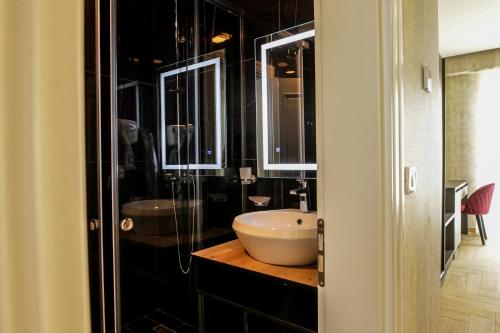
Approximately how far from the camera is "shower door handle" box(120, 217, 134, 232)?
1.85 meters

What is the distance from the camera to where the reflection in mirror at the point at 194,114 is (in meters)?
2.16

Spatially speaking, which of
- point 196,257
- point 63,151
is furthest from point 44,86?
point 196,257

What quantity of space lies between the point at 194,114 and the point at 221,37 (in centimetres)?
57

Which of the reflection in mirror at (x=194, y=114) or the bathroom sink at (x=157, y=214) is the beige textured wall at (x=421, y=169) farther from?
the bathroom sink at (x=157, y=214)

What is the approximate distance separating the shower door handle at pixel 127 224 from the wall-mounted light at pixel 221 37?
1337 mm

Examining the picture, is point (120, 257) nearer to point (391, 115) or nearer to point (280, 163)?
point (280, 163)

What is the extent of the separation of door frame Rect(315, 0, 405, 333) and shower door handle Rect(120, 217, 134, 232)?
52.4 inches

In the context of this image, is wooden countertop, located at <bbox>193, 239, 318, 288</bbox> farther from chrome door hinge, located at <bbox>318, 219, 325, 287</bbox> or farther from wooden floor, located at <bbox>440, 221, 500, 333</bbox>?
wooden floor, located at <bbox>440, 221, 500, 333</bbox>

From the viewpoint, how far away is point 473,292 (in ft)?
9.52

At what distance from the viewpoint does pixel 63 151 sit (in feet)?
0.87

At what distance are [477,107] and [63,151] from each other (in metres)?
5.90

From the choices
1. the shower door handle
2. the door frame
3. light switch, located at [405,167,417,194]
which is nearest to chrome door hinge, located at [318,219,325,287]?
the door frame

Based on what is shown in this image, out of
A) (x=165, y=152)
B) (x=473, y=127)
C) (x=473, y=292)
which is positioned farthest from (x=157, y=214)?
(x=473, y=127)

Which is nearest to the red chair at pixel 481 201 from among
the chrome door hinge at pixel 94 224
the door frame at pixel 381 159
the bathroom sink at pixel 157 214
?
the bathroom sink at pixel 157 214
